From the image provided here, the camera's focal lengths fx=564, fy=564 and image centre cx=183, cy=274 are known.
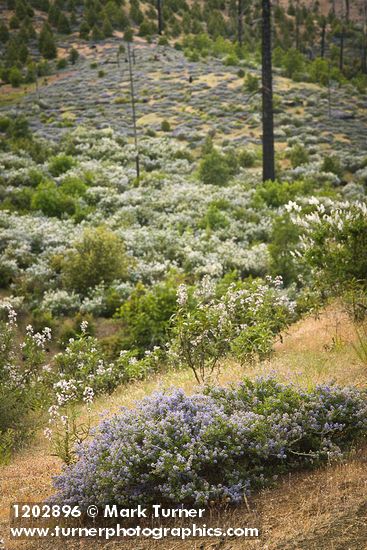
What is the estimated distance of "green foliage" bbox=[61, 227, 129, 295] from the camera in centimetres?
1330

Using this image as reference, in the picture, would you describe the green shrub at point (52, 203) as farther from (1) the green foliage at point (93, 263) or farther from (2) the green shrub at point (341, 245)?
(2) the green shrub at point (341, 245)

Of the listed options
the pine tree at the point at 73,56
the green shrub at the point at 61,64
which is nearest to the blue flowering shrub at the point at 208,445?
the green shrub at the point at 61,64

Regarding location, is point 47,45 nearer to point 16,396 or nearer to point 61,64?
point 61,64

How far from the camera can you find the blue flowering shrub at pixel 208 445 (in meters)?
4.29

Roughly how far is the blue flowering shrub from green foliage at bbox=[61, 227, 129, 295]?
8.52m

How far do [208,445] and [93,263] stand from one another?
9370mm

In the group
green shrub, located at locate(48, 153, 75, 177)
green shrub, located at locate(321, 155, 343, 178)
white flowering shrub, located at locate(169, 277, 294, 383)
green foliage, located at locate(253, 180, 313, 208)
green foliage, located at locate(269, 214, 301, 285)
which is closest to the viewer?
white flowering shrub, located at locate(169, 277, 294, 383)

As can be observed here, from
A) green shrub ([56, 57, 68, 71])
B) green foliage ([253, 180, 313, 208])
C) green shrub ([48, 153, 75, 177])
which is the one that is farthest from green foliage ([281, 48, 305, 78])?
green shrub ([48, 153, 75, 177])

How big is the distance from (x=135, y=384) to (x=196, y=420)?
3851 mm

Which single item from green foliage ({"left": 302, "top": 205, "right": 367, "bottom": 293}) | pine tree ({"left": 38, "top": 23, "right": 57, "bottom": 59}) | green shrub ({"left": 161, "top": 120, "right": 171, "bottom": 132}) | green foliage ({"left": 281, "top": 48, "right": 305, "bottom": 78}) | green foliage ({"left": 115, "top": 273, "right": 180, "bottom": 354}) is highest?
pine tree ({"left": 38, "top": 23, "right": 57, "bottom": 59})

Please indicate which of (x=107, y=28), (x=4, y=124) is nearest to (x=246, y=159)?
(x=4, y=124)

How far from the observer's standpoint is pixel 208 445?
448 centimetres

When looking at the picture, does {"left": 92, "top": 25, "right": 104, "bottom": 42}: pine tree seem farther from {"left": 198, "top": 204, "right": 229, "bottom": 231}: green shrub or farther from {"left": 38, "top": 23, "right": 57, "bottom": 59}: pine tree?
{"left": 198, "top": 204, "right": 229, "bottom": 231}: green shrub

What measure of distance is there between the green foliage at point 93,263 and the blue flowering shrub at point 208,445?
27.9 ft
